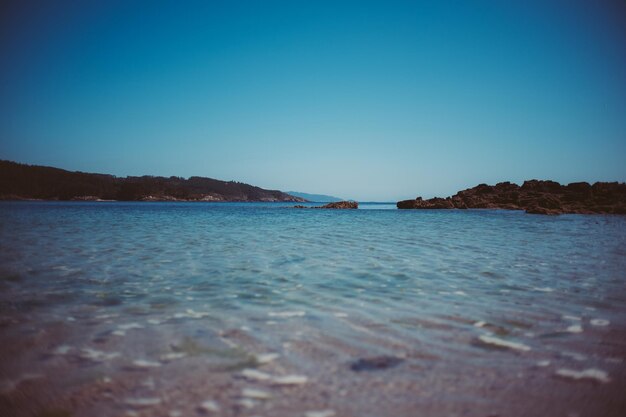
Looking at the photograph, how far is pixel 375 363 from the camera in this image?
11.0 ft

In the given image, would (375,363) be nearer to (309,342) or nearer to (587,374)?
(309,342)

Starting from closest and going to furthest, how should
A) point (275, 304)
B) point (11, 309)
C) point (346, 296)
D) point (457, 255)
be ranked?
point (11, 309) → point (275, 304) → point (346, 296) → point (457, 255)

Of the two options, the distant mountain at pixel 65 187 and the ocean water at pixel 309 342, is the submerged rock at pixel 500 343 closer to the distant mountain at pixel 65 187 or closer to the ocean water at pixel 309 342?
the ocean water at pixel 309 342

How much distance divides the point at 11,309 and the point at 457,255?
12.0m

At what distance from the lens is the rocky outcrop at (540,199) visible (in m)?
51.8

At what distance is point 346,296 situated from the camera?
5934 millimetres

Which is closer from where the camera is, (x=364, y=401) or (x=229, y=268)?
(x=364, y=401)

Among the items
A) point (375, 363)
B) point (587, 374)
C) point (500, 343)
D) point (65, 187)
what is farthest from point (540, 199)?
point (65, 187)

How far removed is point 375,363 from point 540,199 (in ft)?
235

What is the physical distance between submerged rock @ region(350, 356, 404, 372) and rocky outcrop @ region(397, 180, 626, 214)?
56420 millimetres

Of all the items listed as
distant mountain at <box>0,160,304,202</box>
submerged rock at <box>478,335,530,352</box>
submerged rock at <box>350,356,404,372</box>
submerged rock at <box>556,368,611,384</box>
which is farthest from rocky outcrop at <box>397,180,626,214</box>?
distant mountain at <box>0,160,304,202</box>

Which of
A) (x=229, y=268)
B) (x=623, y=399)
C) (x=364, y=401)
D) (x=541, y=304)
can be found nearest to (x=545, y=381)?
(x=623, y=399)

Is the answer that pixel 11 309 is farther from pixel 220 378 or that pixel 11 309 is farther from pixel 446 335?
pixel 446 335

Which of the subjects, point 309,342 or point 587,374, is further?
point 309,342
